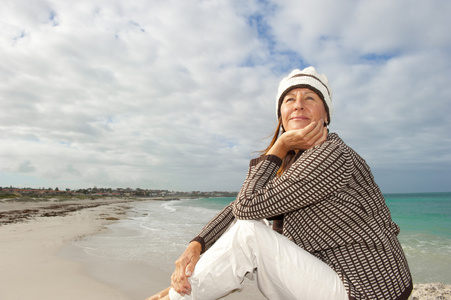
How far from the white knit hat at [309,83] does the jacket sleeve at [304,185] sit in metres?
0.51

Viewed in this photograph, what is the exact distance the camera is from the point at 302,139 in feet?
5.73

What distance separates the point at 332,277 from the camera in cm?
145

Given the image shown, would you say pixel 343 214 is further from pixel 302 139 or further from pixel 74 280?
pixel 74 280

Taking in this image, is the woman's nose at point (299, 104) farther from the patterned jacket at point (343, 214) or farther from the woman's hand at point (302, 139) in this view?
the patterned jacket at point (343, 214)

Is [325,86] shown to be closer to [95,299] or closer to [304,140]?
[304,140]

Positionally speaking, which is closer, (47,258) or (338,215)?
(338,215)

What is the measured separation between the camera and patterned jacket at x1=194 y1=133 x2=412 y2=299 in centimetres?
142

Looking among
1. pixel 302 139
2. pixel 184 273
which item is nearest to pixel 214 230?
pixel 184 273

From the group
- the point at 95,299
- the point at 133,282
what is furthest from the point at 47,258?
the point at 95,299

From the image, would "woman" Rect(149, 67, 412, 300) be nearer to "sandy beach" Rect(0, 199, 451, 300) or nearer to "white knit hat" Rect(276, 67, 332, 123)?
"white knit hat" Rect(276, 67, 332, 123)

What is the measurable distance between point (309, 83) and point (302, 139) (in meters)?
0.43

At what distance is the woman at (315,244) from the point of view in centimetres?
143

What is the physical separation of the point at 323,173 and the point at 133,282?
2.59 m

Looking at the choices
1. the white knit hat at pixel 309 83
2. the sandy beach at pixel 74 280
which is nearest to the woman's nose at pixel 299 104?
the white knit hat at pixel 309 83
